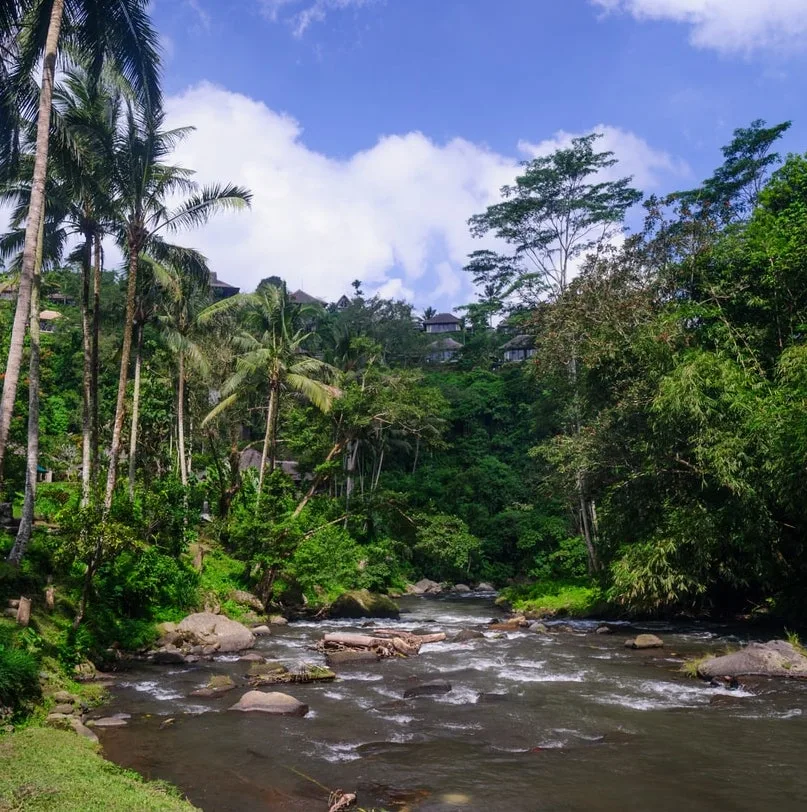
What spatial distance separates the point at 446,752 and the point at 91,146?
17.1 metres

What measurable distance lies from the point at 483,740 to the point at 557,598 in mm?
17678

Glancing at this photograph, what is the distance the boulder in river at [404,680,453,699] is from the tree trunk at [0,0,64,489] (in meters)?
8.31

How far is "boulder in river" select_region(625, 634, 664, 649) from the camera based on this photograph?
58.9 ft

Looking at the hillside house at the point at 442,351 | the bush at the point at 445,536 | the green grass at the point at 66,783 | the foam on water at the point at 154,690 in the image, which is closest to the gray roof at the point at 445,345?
the hillside house at the point at 442,351

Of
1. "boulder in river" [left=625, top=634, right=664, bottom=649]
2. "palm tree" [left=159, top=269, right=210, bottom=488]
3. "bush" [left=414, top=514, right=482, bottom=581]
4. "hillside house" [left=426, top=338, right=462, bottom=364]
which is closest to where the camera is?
"boulder in river" [left=625, top=634, right=664, bottom=649]

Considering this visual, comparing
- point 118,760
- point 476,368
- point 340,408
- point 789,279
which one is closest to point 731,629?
point 789,279

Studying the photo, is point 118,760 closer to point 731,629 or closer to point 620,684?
point 620,684

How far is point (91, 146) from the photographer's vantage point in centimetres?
1869

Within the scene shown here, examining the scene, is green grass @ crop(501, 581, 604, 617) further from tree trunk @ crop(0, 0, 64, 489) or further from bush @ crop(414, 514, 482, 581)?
tree trunk @ crop(0, 0, 64, 489)

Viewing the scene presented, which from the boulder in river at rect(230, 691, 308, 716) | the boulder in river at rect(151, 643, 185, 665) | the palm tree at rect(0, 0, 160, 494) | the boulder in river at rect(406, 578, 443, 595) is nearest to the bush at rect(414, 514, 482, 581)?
the boulder in river at rect(406, 578, 443, 595)

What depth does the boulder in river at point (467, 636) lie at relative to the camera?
20125 millimetres

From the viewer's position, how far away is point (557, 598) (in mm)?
27156

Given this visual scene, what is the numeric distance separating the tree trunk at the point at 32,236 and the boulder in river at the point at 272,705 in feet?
19.1

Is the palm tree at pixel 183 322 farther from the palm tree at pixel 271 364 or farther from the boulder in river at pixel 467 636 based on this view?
the boulder in river at pixel 467 636
